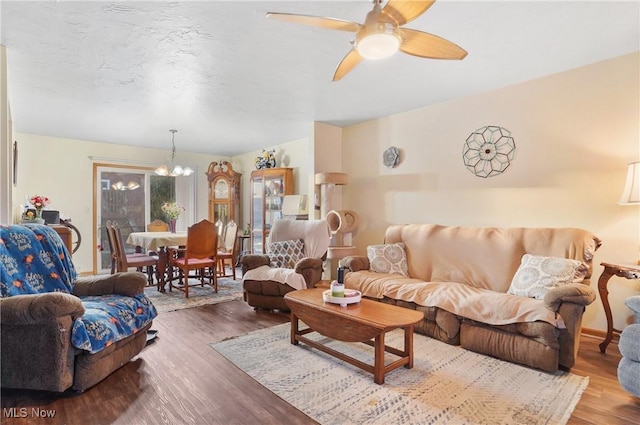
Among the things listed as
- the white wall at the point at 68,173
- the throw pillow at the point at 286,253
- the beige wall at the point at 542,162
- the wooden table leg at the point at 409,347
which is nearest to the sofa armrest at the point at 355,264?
the throw pillow at the point at 286,253

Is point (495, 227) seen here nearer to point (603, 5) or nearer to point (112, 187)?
point (603, 5)

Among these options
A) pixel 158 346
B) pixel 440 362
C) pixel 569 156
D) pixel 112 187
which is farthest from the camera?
pixel 112 187

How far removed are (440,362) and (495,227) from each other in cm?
170

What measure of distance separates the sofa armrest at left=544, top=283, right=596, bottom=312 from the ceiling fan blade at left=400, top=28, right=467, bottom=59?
1.72 m

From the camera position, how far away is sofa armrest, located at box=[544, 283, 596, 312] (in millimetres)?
2225

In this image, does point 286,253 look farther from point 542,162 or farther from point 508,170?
point 542,162

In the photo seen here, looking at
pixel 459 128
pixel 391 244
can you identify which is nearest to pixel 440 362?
pixel 391 244

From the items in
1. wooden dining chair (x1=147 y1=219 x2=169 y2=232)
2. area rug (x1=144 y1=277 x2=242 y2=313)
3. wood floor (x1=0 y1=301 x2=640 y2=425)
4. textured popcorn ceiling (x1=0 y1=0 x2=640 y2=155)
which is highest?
textured popcorn ceiling (x1=0 y1=0 x2=640 y2=155)

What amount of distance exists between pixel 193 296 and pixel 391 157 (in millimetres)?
3251

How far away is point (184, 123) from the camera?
4832 millimetres

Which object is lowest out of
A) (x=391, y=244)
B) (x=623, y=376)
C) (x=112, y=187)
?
(x=623, y=376)

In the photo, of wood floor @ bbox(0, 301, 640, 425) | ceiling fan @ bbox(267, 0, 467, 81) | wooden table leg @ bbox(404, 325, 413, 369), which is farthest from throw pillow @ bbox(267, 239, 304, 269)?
ceiling fan @ bbox(267, 0, 467, 81)

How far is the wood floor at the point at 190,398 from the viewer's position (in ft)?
5.96

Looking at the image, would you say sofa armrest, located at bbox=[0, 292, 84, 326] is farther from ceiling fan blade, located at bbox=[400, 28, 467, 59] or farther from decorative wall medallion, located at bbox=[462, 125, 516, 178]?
decorative wall medallion, located at bbox=[462, 125, 516, 178]
